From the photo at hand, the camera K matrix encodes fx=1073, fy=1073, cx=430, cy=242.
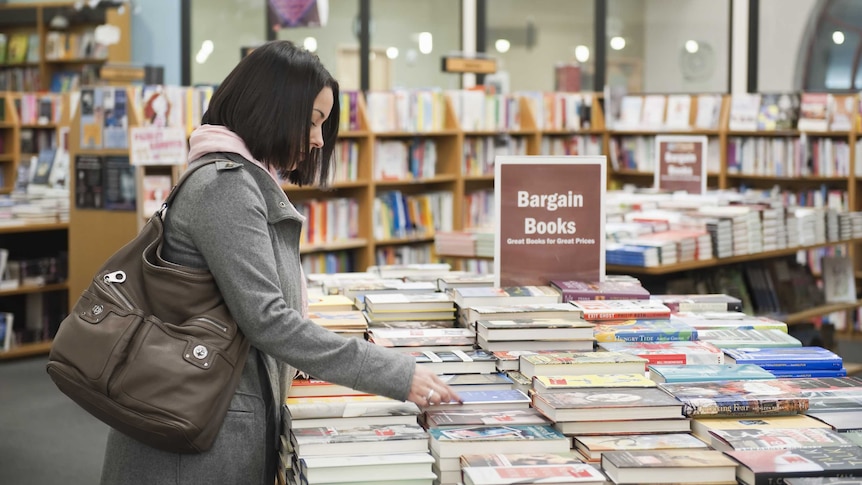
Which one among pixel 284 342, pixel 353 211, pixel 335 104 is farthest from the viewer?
pixel 353 211

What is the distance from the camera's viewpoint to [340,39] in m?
11.8

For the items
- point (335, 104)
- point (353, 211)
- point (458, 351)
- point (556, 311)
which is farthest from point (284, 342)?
point (353, 211)

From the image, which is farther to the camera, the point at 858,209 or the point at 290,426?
the point at 858,209

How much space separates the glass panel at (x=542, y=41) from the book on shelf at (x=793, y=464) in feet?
33.0

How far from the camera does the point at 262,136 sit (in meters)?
1.99

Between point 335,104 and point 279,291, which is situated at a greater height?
point 335,104

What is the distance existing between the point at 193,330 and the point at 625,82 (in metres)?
10.5

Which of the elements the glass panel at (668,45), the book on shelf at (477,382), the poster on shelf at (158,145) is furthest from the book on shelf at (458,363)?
the glass panel at (668,45)

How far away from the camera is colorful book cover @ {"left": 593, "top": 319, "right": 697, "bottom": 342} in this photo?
267 centimetres

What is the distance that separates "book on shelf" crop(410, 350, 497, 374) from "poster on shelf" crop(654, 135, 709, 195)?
167 inches

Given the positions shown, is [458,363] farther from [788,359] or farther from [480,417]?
[788,359]

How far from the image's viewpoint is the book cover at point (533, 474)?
5.73ft

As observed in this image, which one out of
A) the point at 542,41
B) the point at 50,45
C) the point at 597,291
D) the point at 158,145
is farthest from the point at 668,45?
the point at 597,291

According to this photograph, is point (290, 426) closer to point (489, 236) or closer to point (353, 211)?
point (489, 236)
